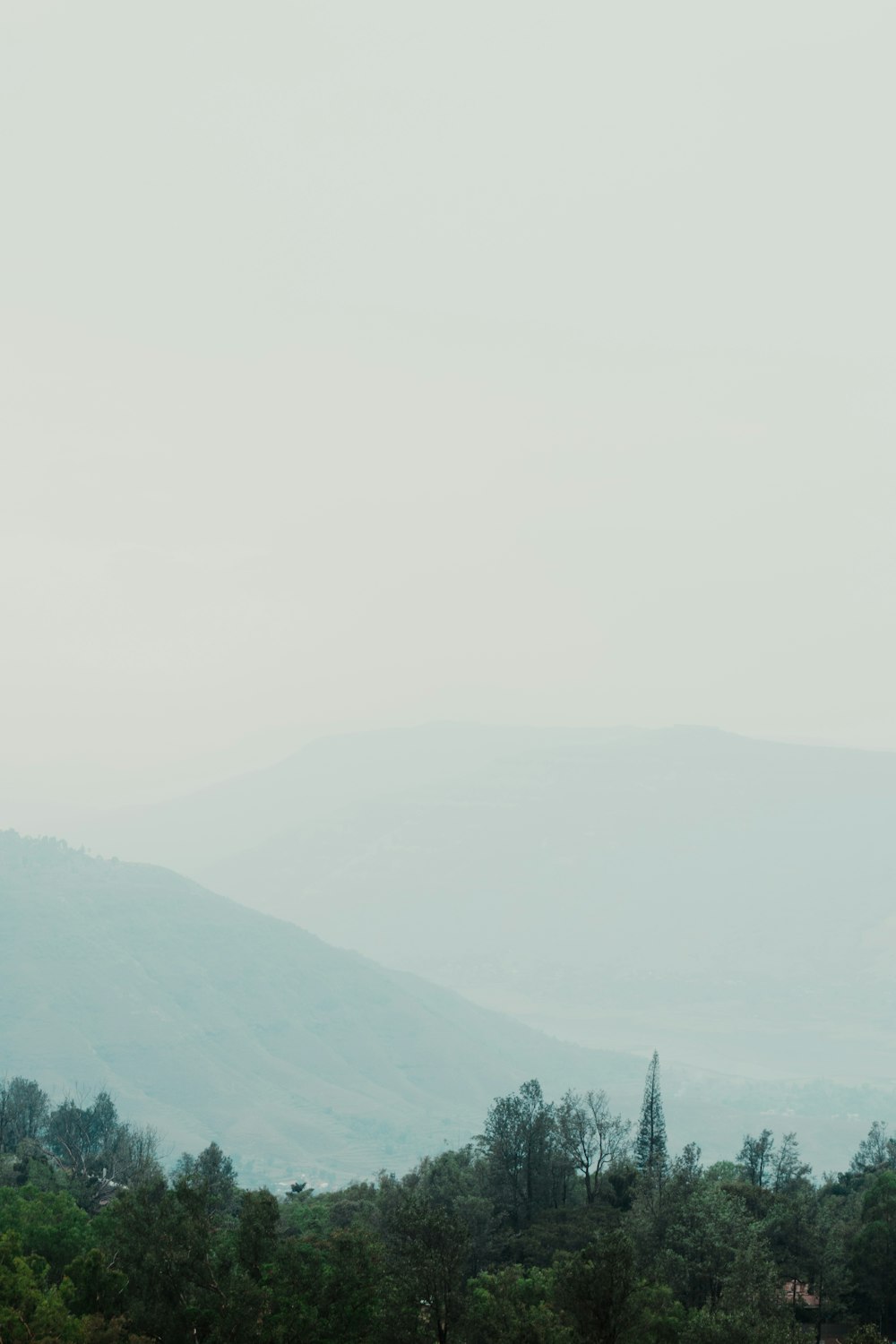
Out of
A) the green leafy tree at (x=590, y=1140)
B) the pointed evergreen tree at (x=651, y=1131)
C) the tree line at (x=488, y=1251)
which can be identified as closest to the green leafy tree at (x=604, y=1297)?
the tree line at (x=488, y=1251)

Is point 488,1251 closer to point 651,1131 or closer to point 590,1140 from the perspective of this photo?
point 590,1140

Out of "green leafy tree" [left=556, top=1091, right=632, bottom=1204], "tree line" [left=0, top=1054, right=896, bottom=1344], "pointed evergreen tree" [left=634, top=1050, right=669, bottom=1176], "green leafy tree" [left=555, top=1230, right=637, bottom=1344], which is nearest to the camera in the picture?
"green leafy tree" [left=555, top=1230, right=637, bottom=1344]

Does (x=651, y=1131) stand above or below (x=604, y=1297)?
above

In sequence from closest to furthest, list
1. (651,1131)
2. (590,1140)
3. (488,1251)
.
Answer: (488,1251) → (590,1140) → (651,1131)

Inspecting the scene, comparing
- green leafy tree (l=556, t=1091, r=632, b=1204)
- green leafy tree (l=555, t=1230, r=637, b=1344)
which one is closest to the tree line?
green leafy tree (l=555, t=1230, r=637, b=1344)

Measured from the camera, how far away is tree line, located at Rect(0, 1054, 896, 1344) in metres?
53.6

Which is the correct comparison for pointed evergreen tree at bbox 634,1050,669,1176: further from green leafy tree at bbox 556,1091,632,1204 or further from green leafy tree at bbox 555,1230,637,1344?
green leafy tree at bbox 555,1230,637,1344

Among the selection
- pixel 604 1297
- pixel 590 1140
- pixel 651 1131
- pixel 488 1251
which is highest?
pixel 651 1131

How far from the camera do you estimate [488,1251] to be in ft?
311

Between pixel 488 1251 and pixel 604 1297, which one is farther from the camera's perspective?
pixel 488 1251

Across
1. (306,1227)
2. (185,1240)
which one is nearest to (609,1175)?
(306,1227)

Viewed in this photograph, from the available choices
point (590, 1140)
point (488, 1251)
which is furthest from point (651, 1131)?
point (488, 1251)

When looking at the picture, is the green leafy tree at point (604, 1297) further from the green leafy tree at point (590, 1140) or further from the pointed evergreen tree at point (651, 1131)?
the pointed evergreen tree at point (651, 1131)

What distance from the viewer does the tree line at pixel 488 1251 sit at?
176 feet
